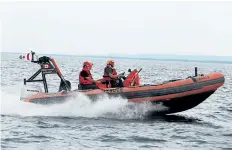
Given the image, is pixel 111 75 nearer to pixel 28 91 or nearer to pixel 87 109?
pixel 87 109

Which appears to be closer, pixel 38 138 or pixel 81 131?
pixel 38 138

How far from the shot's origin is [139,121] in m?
11.7

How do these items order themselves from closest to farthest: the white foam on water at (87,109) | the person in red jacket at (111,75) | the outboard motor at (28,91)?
the white foam on water at (87,109) < the person in red jacket at (111,75) < the outboard motor at (28,91)

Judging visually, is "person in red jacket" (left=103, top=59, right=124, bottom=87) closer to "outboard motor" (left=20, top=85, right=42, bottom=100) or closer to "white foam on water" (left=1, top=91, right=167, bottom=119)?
"white foam on water" (left=1, top=91, right=167, bottom=119)

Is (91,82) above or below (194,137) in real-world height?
above

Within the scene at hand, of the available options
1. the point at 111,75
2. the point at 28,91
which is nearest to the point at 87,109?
the point at 111,75

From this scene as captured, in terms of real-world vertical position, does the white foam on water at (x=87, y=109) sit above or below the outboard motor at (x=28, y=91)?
below

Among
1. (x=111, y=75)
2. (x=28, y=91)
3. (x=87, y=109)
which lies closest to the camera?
(x=87, y=109)

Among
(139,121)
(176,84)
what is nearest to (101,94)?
(139,121)

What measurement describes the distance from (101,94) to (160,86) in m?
1.77

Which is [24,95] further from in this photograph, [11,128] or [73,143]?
[73,143]

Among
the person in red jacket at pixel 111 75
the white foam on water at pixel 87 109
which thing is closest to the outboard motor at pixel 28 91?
the white foam on water at pixel 87 109

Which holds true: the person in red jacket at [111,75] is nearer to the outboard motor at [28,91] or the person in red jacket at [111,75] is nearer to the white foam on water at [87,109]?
the white foam on water at [87,109]

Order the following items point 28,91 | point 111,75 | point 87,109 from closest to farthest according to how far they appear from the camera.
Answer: point 87,109
point 111,75
point 28,91
